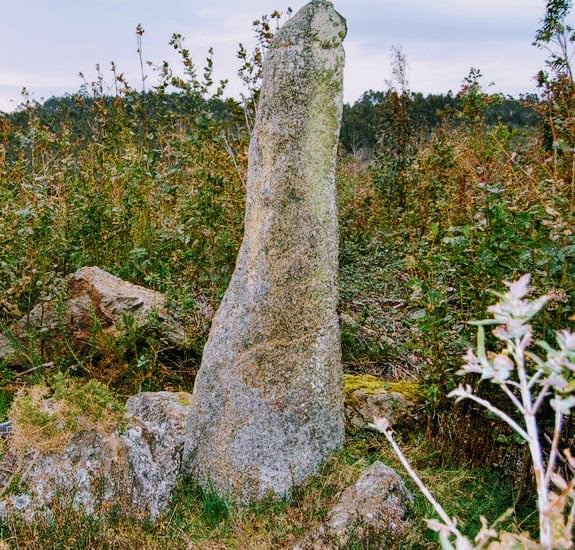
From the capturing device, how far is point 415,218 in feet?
25.4

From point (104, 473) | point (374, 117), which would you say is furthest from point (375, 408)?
point (374, 117)

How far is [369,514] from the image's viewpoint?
122 inches

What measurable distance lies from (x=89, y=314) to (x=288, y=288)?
237cm

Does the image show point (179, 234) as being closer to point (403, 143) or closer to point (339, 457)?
point (339, 457)

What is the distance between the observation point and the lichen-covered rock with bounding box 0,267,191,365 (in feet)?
17.2

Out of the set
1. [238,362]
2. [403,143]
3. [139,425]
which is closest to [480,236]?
[238,362]

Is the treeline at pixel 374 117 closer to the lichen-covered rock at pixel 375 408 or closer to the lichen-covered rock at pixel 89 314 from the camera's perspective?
the lichen-covered rock at pixel 89 314

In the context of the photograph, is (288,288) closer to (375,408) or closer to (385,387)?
(375,408)

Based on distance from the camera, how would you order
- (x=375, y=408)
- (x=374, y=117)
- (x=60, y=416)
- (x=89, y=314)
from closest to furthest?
(x=60, y=416) < (x=375, y=408) < (x=89, y=314) < (x=374, y=117)

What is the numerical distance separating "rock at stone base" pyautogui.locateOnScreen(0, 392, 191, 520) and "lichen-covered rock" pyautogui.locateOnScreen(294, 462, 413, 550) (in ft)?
3.09

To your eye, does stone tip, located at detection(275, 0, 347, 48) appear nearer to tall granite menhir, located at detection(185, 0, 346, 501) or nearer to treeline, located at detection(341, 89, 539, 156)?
tall granite menhir, located at detection(185, 0, 346, 501)

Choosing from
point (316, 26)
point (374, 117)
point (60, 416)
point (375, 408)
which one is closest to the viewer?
point (316, 26)

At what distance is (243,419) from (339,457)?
0.57 meters

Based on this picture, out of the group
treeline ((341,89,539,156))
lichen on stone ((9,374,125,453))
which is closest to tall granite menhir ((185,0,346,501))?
lichen on stone ((9,374,125,453))
